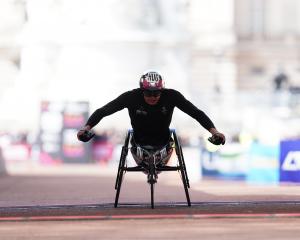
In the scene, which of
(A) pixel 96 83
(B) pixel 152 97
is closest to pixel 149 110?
(B) pixel 152 97

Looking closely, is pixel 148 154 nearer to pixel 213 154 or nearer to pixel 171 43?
pixel 213 154

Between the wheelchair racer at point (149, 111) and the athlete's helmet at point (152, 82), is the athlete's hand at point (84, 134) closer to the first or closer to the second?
the wheelchair racer at point (149, 111)

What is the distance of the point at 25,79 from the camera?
4822 cm

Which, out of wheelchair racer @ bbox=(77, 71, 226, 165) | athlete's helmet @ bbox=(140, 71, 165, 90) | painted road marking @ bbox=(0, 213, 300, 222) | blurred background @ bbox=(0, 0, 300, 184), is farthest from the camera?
blurred background @ bbox=(0, 0, 300, 184)

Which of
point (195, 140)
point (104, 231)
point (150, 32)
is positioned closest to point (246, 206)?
point (104, 231)

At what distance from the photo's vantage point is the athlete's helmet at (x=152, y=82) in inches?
529

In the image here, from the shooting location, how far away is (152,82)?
44.2 ft

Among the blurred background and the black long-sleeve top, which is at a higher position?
the blurred background

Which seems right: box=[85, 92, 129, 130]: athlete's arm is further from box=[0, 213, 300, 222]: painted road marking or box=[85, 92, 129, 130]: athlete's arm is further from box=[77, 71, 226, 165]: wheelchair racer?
box=[0, 213, 300, 222]: painted road marking

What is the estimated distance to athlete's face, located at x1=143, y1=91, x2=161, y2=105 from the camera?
13.5 m

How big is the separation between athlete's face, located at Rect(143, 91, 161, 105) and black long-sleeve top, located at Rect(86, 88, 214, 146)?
0.13ft

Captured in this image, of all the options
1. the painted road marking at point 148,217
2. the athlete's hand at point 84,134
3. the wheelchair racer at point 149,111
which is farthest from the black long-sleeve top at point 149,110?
the painted road marking at point 148,217

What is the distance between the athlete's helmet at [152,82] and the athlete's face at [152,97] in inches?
2.7

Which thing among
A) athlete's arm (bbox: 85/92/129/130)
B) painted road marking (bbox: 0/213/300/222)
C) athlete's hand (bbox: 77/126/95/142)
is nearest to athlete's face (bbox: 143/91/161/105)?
athlete's arm (bbox: 85/92/129/130)
